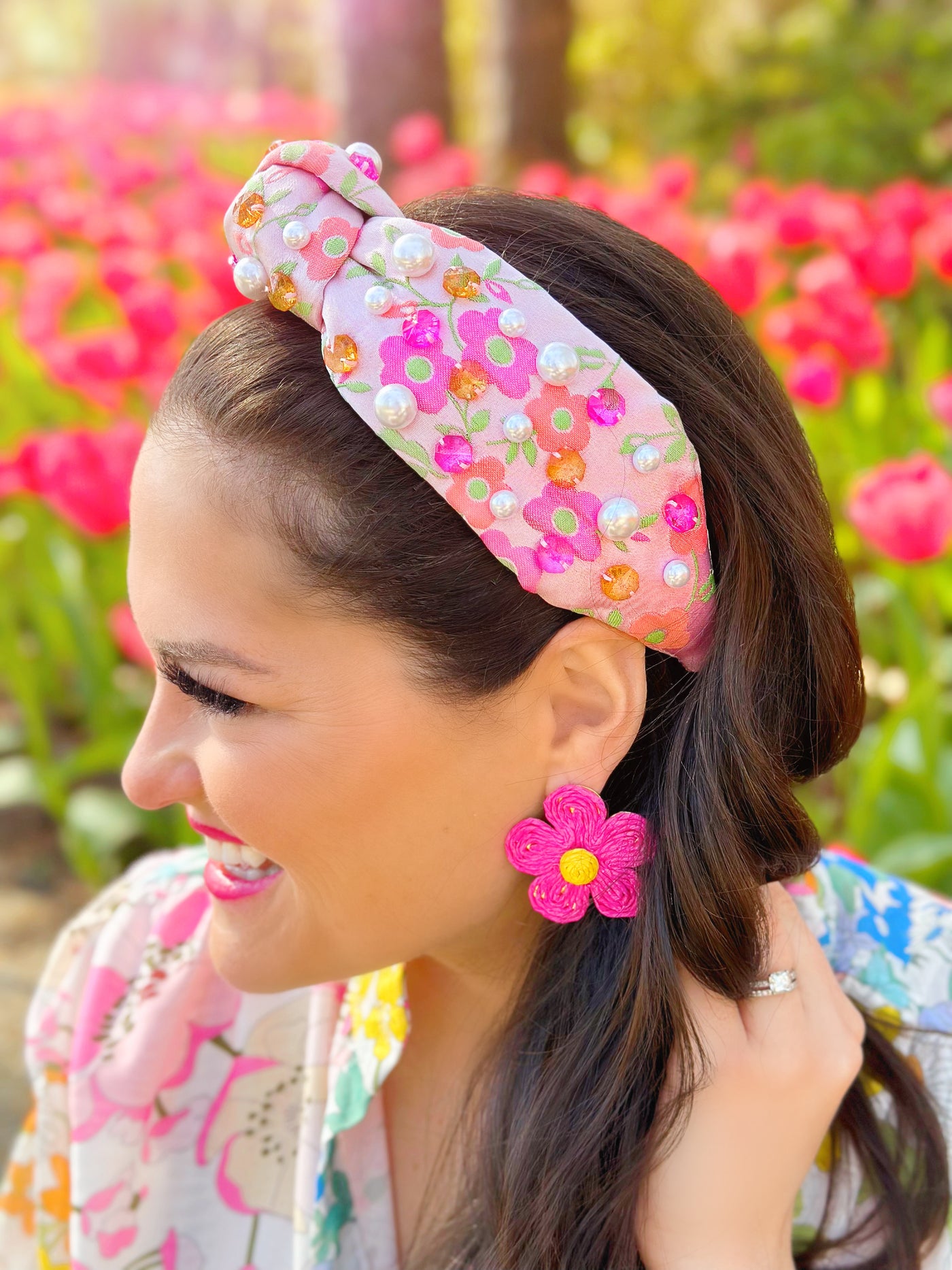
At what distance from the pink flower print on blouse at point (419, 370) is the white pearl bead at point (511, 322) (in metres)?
0.05

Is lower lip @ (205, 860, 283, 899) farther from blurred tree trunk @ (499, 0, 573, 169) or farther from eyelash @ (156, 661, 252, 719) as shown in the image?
blurred tree trunk @ (499, 0, 573, 169)

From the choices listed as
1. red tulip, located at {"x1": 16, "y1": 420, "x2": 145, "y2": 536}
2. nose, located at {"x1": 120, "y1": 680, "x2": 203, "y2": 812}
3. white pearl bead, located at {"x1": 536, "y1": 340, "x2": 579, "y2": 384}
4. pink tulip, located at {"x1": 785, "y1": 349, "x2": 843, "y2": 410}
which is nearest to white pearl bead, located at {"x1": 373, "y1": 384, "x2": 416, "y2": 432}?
white pearl bead, located at {"x1": 536, "y1": 340, "x2": 579, "y2": 384}

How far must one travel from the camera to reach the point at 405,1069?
147 centimetres

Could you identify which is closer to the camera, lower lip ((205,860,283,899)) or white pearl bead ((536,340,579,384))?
white pearl bead ((536,340,579,384))

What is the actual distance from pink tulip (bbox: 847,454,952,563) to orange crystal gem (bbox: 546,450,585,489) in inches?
50.8

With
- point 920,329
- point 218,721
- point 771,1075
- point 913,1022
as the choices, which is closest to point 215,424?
point 218,721

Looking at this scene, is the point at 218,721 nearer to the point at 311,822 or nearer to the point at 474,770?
the point at 311,822

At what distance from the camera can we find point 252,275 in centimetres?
108

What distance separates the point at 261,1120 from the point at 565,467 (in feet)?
2.89

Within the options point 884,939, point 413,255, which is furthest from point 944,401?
point 413,255

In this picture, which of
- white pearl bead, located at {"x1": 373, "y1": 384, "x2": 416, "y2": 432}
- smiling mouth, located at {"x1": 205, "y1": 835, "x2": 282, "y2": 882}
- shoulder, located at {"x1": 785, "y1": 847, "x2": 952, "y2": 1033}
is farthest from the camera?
shoulder, located at {"x1": 785, "y1": 847, "x2": 952, "y2": 1033}

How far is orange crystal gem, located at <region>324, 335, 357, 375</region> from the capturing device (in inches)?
40.3

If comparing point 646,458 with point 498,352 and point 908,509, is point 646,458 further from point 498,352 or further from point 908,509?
point 908,509

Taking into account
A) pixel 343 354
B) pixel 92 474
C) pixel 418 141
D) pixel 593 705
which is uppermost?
pixel 418 141
